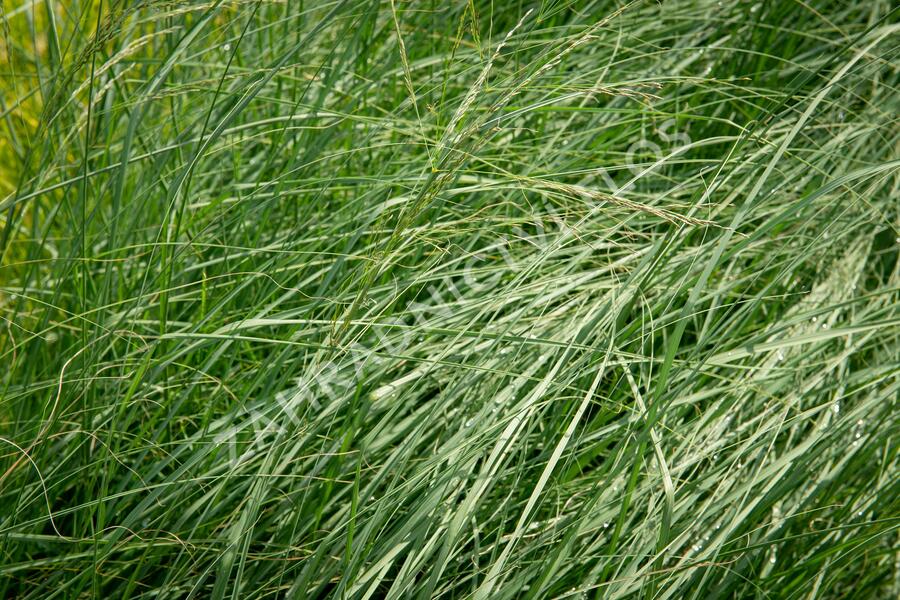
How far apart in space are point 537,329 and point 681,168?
25.5 inches

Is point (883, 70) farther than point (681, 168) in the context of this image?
Yes

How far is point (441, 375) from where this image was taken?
1312mm

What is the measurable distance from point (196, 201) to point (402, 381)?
742 mm

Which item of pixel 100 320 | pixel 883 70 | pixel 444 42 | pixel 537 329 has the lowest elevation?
pixel 537 329

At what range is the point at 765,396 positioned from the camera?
130cm

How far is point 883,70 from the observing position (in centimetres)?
187

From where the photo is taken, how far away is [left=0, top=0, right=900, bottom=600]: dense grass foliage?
1.08m

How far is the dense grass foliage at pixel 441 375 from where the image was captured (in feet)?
3.55

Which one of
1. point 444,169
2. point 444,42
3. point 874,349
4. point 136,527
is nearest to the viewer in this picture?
point 444,169

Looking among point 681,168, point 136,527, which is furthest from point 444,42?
point 136,527

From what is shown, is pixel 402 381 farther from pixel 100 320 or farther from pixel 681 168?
pixel 681 168

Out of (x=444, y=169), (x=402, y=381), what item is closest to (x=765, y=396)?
(x=402, y=381)

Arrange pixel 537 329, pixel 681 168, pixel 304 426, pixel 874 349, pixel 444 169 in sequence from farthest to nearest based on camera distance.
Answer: pixel 681 168
pixel 874 349
pixel 537 329
pixel 304 426
pixel 444 169

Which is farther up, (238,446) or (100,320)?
(100,320)
